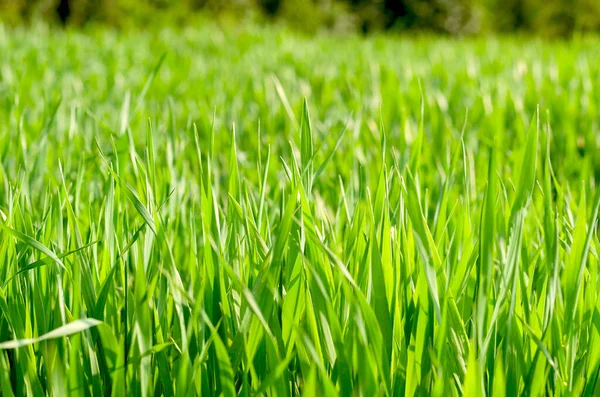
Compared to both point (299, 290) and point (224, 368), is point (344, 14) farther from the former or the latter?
point (224, 368)

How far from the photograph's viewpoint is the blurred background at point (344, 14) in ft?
25.0

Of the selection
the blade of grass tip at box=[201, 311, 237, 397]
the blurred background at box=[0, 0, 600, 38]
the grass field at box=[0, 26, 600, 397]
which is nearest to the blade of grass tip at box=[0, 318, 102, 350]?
the grass field at box=[0, 26, 600, 397]

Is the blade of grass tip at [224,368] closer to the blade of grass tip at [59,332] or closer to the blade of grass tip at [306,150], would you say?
the blade of grass tip at [59,332]

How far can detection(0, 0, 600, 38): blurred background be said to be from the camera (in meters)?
7.61

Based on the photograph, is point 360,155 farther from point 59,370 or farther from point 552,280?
point 59,370

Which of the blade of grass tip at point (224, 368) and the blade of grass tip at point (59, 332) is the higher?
the blade of grass tip at point (59, 332)

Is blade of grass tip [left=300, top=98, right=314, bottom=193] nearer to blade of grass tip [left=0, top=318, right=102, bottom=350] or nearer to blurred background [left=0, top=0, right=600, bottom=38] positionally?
blade of grass tip [left=0, top=318, right=102, bottom=350]

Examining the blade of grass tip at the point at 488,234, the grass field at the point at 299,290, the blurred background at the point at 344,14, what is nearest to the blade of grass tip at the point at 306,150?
the grass field at the point at 299,290

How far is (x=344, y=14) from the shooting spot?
9672 mm

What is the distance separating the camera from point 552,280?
25.7 inches

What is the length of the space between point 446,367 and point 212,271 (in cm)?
28

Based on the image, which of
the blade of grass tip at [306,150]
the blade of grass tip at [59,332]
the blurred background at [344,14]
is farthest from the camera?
the blurred background at [344,14]

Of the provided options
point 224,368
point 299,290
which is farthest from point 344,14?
point 224,368

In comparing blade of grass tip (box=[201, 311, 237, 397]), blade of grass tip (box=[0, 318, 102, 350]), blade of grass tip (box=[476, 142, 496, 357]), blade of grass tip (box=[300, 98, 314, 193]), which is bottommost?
blade of grass tip (box=[201, 311, 237, 397])
